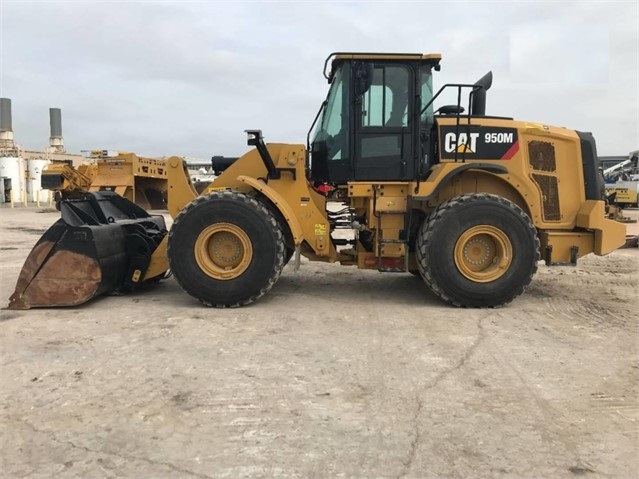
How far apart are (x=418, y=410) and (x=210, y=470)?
1351 mm

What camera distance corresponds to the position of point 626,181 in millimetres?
34500

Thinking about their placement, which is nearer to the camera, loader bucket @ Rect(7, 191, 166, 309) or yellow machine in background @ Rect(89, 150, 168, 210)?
loader bucket @ Rect(7, 191, 166, 309)

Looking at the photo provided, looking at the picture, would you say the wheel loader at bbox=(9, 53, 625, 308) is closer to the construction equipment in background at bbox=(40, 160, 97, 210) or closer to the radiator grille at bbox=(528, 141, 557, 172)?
the radiator grille at bbox=(528, 141, 557, 172)

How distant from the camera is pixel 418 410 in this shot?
10.8 ft

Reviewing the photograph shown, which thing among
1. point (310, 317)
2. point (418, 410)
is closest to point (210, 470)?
point (418, 410)

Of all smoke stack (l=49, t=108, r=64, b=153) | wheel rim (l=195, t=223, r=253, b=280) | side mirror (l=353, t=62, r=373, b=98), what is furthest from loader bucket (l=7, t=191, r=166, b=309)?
smoke stack (l=49, t=108, r=64, b=153)

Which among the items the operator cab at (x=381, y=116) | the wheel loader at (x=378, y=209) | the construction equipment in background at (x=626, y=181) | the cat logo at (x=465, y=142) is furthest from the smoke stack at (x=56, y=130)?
the cat logo at (x=465, y=142)

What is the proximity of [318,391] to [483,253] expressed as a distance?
10.5 ft

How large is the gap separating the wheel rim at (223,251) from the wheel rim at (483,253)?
2.39 metres

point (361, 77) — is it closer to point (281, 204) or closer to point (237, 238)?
point (281, 204)

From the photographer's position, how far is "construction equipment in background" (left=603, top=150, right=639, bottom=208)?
30.3 meters

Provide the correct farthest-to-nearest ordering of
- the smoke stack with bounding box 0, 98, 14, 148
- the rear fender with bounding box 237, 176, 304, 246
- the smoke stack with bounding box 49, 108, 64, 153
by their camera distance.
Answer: the smoke stack with bounding box 49, 108, 64, 153 → the smoke stack with bounding box 0, 98, 14, 148 → the rear fender with bounding box 237, 176, 304, 246

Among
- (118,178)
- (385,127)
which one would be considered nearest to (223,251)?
(385,127)

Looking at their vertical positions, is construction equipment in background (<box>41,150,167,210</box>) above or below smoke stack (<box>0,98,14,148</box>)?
below
